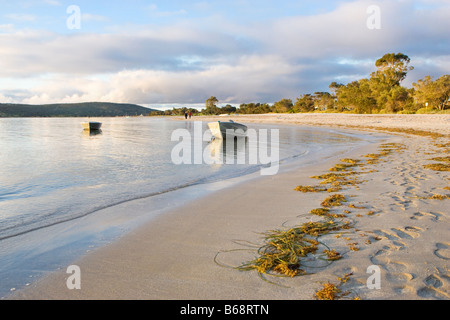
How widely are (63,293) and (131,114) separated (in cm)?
19948

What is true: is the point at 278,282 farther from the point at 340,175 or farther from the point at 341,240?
the point at 340,175

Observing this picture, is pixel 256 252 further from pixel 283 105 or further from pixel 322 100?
pixel 283 105

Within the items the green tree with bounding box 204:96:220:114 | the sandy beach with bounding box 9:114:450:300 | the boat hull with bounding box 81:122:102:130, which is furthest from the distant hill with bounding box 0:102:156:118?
the sandy beach with bounding box 9:114:450:300

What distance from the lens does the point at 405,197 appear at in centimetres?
606

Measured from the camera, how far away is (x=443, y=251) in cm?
→ 368

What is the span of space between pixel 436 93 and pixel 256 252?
57.8 meters

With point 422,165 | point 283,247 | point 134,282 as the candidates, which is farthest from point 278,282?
point 422,165

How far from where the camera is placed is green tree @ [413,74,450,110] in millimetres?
47844

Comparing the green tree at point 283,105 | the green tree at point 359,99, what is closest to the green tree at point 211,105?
the green tree at point 283,105

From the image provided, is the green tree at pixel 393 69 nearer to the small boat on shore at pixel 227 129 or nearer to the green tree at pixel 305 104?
the green tree at pixel 305 104

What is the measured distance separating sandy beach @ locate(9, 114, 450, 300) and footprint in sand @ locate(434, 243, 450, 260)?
0.5 inches

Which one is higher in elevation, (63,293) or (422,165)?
(422,165)

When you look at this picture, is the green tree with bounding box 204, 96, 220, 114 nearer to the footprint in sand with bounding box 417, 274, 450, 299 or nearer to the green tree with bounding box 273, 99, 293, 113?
the green tree with bounding box 273, 99, 293, 113

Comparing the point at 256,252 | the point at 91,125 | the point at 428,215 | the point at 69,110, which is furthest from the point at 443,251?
the point at 69,110
